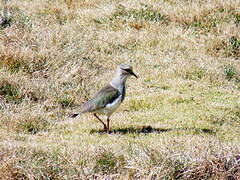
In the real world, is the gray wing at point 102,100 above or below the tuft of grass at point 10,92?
above

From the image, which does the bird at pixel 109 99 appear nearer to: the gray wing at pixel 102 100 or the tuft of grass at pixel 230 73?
the gray wing at pixel 102 100

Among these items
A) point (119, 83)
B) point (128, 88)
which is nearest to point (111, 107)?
point (119, 83)

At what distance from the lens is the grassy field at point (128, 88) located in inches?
275

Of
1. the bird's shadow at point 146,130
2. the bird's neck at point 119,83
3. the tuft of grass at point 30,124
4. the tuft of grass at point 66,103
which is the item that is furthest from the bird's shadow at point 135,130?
the tuft of grass at point 66,103

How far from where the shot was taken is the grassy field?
699cm

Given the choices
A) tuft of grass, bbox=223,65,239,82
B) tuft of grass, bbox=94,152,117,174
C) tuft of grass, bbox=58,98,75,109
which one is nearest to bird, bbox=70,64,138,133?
tuft of grass, bbox=58,98,75,109

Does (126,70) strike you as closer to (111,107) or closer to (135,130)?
(111,107)

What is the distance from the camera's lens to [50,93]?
10.2 meters

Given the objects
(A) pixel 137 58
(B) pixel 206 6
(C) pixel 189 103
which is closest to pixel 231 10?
(B) pixel 206 6

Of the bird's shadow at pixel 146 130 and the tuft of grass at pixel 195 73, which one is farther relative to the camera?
the tuft of grass at pixel 195 73

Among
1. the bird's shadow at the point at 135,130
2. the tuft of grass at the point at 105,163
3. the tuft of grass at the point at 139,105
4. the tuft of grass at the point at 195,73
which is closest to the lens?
the tuft of grass at the point at 105,163

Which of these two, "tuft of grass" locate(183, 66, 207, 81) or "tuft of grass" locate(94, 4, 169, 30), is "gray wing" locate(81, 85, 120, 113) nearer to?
"tuft of grass" locate(183, 66, 207, 81)

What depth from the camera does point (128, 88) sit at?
11242 mm

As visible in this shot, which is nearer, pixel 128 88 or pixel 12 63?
pixel 12 63
